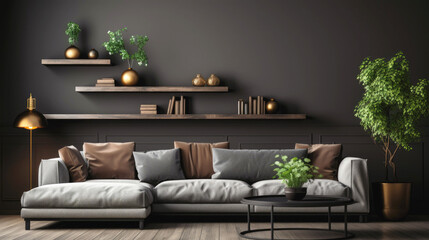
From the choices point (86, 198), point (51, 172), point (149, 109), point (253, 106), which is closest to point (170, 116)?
point (149, 109)

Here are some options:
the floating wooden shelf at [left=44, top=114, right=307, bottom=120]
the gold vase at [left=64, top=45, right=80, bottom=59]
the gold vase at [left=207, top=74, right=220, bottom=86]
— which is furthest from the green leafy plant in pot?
the gold vase at [left=64, top=45, right=80, bottom=59]

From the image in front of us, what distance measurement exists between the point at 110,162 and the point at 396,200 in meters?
3.00

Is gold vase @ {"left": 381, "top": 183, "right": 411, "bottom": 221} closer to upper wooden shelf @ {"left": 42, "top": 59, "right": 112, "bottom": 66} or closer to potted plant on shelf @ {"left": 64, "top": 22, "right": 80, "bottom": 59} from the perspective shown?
upper wooden shelf @ {"left": 42, "top": 59, "right": 112, "bottom": 66}

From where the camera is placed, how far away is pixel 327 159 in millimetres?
5754

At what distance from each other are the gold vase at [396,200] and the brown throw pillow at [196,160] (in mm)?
1823

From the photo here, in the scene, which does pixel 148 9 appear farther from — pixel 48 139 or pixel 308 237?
pixel 308 237

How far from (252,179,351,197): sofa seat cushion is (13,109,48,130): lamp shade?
8.20 ft

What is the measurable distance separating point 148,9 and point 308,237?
139 inches

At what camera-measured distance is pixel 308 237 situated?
14.4ft

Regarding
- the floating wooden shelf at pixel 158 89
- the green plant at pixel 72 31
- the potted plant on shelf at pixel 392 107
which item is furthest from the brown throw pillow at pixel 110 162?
the potted plant on shelf at pixel 392 107

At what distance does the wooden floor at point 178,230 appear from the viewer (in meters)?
4.48

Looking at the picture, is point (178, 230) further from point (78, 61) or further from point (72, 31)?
point (72, 31)

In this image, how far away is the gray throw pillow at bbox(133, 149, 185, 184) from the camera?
18.6 ft

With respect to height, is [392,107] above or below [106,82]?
below
